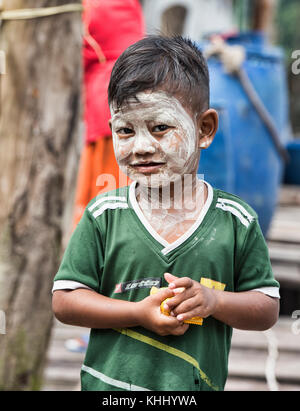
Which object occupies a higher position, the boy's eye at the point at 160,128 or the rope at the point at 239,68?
the rope at the point at 239,68

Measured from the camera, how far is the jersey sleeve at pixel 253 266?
127 cm

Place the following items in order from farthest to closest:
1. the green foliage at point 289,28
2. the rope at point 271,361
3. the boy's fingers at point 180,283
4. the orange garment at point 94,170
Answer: the green foliage at point 289,28 < the rope at point 271,361 < the orange garment at point 94,170 < the boy's fingers at point 180,283

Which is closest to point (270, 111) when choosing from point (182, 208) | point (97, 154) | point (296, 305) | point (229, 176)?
point (229, 176)

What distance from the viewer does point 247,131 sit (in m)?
4.05

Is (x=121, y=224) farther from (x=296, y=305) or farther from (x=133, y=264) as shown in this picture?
(x=296, y=305)

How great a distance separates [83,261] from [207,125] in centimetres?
38

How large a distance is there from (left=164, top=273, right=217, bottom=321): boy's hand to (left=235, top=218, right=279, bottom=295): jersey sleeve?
13cm

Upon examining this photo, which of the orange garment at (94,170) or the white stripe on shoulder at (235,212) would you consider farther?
the orange garment at (94,170)

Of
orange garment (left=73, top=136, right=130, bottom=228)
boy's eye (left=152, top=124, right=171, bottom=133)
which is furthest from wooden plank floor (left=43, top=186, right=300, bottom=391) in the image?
boy's eye (left=152, top=124, right=171, bottom=133)

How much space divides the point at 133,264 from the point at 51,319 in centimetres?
186

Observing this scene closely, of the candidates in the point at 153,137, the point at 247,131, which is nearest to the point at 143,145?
the point at 153,137

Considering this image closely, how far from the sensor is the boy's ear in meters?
1.28

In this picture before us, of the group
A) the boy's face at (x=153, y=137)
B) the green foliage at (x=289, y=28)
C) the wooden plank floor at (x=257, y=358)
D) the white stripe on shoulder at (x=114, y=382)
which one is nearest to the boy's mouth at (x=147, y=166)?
the boy's face at (x=153, y=137)

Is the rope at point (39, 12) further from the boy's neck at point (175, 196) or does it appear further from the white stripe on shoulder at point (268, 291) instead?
the white stripe on shoulder at point (268, 291)
